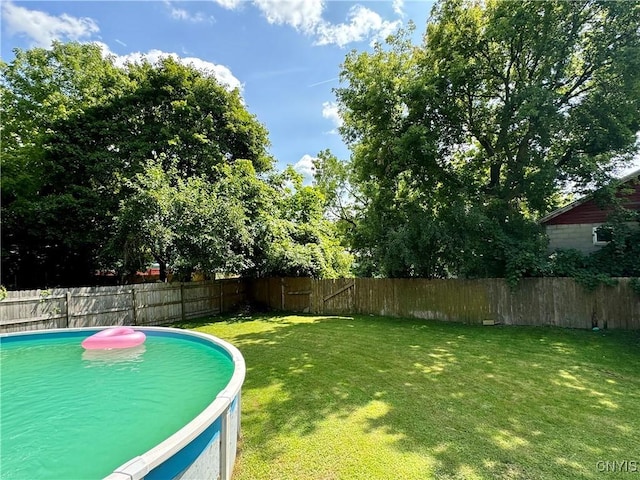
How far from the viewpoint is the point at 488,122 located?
12359 mm

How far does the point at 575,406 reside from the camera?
171 inches

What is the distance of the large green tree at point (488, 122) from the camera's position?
10.0m

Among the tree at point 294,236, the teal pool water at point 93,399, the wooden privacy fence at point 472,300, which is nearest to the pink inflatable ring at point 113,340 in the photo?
the teal pool water at point 93,399

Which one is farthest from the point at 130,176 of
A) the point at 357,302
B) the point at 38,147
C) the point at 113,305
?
the point at 357,302

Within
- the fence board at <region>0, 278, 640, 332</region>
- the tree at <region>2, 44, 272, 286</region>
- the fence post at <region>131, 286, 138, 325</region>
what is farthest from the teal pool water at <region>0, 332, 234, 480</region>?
the tree at <region>2, 44, 272, 286</region>

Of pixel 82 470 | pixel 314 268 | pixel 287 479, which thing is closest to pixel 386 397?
pixel 287 479

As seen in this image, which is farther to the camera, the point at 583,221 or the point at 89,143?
the point at 89,143

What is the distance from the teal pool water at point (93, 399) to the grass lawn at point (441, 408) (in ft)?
3.01

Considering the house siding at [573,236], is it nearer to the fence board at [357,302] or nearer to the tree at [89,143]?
the fence board at [357,302]

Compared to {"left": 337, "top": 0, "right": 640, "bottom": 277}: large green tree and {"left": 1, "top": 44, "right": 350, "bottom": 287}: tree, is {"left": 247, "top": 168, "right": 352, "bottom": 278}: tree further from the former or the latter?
{"left": 337, "top": 0, "right": 640, "bottom": 277}: large green tree

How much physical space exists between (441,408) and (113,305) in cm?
934

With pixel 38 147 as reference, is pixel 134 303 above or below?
below

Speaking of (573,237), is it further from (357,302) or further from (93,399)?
(93,399)

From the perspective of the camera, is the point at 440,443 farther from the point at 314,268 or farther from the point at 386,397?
the point at 314,268
